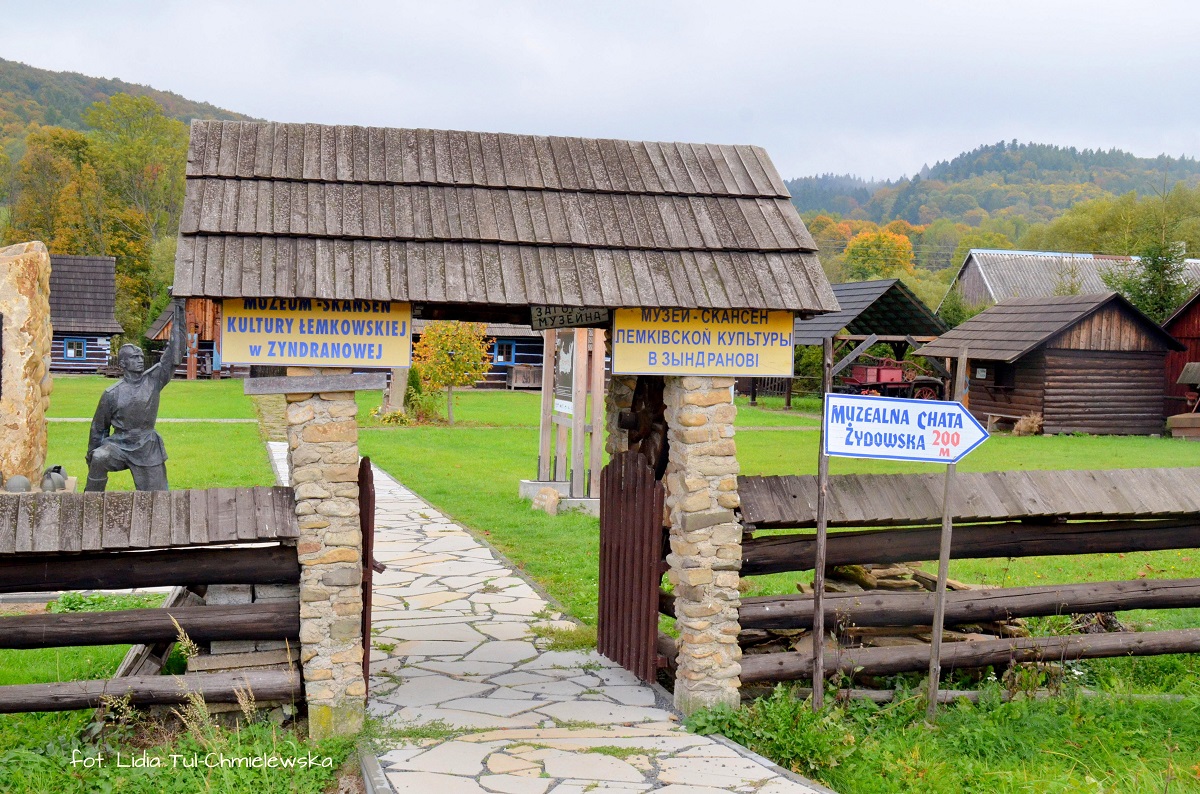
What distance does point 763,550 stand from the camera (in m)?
7.21

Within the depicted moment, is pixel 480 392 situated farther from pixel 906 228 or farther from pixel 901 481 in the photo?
pixel 906 228

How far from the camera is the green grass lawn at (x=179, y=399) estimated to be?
28.0m

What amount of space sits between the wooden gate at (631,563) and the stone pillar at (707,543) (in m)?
0.43

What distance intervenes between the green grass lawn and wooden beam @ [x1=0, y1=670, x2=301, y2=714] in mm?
18595

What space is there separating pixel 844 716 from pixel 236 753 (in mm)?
3690

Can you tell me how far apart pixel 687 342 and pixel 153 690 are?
382cm

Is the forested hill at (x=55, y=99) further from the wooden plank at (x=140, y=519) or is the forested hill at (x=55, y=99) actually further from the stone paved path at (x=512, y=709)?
the wooden plank at (x=140, y=519)

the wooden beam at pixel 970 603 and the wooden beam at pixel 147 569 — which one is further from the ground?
the wooden beam at pixel 147 569

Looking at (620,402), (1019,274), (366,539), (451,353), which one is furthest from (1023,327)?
(366,539)

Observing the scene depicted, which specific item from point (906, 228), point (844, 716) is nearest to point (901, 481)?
point (844, 716)

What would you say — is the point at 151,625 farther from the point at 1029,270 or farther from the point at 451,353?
the point at 1029,270

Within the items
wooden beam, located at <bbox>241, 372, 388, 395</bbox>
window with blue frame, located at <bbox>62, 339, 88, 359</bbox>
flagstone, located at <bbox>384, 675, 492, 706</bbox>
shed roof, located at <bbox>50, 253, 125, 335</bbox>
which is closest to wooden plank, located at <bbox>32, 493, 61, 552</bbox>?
wooden beam, located at <bbox>241, 372, 388, 395</bbox>

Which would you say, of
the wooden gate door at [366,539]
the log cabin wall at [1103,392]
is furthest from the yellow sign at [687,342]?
the log cabin wall at [1103,392]

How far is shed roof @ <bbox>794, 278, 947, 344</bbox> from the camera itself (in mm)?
29703
